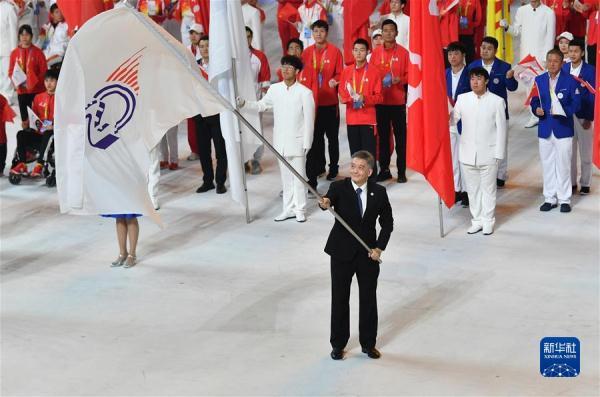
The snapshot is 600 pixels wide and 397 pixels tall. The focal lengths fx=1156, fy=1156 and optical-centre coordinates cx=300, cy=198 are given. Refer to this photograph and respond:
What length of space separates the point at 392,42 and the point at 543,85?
2025 mm

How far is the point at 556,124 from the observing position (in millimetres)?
12688

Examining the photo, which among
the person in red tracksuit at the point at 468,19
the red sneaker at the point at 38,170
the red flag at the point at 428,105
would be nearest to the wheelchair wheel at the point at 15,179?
the red sneaker at the point at 38,170

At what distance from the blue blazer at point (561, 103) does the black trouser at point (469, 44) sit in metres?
3.49

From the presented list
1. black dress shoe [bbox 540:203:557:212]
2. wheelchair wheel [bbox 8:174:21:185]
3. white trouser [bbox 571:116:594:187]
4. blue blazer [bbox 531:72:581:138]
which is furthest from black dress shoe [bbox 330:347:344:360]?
wheelchair wheel [bbox 8:174:21:185]

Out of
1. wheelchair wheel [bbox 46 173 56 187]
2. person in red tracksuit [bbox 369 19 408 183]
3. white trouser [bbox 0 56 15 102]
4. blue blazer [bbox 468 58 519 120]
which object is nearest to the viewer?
blue blazer [bbox 468 58 519 120]

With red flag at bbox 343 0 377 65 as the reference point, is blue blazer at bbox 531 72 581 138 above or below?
below

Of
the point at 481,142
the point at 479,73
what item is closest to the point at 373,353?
the point at 481,142

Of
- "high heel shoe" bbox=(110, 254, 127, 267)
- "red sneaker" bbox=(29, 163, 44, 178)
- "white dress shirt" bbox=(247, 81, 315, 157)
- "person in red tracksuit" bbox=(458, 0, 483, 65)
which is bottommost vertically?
"high heel shoe" bbox=(110, 254, 127, 267)

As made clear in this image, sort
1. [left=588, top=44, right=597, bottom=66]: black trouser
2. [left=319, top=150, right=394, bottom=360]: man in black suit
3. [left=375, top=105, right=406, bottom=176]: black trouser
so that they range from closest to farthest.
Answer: [left=319, top=150, right=394, bottom=360]: man in black suit → [left=375, top=105, right=406, bottom=176]: black trouser → [left=588, top=44, right=597, bottom=66]: black trouser

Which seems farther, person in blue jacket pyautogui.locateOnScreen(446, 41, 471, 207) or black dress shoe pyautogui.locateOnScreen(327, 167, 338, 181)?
black dress shoe pyautogui.locateOnScreen(327, 167, 338, 181)

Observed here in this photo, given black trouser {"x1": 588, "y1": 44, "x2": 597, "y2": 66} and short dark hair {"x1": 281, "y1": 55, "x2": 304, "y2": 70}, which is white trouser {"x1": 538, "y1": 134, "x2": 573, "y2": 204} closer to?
short dark hair {"x1": 281, "y1": 55, "x2": 304, "y2": 70}

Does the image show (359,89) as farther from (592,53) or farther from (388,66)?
(592,53)

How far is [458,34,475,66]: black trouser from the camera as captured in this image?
16.2 meters

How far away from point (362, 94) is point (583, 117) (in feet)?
8.06
